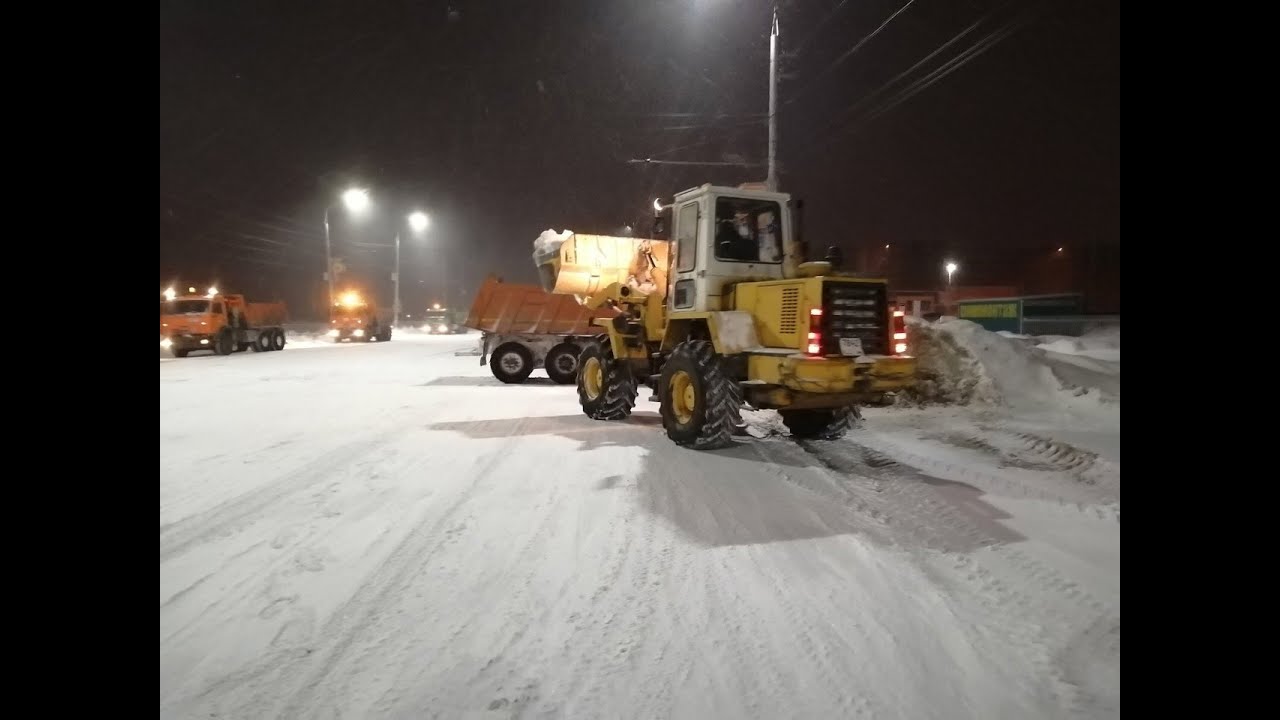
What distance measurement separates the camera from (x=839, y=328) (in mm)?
7375

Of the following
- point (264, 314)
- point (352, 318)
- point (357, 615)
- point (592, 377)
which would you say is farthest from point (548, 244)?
point (352, 318)

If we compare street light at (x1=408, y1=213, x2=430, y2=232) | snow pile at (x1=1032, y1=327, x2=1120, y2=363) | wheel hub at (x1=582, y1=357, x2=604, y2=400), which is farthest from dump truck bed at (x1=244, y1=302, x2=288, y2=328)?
snow pile at (x1=1032, y1=327, x2=1120, y2=363)

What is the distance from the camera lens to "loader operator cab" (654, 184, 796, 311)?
28.3 ft

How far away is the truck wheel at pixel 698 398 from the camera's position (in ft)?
26.3

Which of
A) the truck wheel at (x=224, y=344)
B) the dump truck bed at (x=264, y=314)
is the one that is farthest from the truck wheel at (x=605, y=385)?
the dump truck bed at (x=264, y=314)

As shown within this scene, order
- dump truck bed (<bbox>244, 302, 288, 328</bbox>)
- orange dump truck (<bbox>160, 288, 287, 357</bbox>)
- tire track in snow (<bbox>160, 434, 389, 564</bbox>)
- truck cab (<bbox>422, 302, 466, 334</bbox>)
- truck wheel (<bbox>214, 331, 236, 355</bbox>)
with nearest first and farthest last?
tire track in snow (<bbox>160, 434, 389, 564</bbox>), orange dump truck (<bbox>160, 288, 287, 357</bbox>), truck wheel (<bbox>214, 331, 236, 355</bbox>), dump truck bed (<bbox>244, 302, 288, 328</bbox>), truck cab (<bbox>422, 302, 466, 334</bbox>)

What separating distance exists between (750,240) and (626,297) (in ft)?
7.41

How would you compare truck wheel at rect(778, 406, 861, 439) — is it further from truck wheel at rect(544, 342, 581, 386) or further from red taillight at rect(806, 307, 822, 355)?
truck wheel at rect(544, 342, 581, 386)

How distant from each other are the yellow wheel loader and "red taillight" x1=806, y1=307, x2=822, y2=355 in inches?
0.4

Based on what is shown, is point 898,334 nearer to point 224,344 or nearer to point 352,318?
point 224,344

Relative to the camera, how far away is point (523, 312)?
1655 centimetres

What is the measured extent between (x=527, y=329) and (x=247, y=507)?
11151mm
